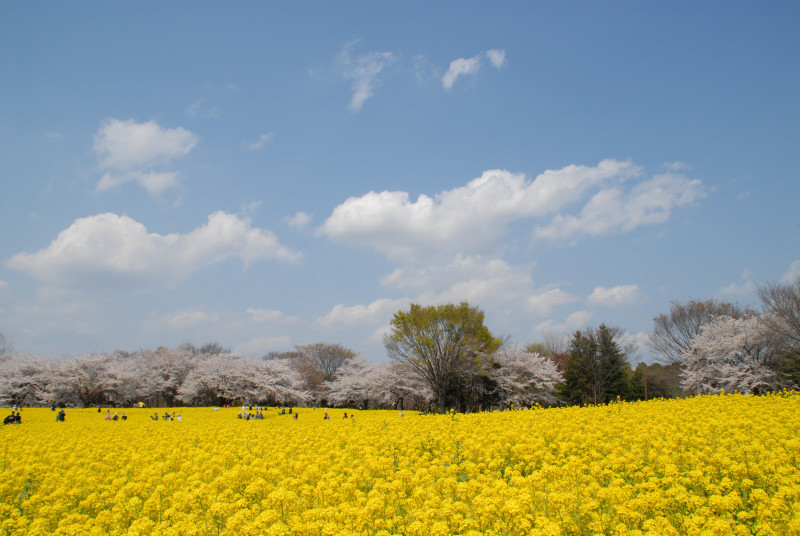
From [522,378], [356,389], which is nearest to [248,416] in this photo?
[356,389]

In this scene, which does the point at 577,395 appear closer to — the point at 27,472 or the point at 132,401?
the point at 27,472

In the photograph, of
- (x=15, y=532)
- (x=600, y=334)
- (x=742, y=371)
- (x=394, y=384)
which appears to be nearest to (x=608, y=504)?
(x=15, y=532)

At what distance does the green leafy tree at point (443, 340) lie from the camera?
42.0 meters

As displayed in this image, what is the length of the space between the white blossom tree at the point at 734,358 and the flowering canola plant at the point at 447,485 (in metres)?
30.9

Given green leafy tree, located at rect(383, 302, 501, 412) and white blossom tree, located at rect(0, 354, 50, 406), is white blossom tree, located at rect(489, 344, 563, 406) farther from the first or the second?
white blossom tree, located at rect(0, 354, 50, 406)

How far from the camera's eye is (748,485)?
673 cm

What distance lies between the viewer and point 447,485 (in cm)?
655

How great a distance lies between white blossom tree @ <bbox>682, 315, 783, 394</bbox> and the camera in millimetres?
37781

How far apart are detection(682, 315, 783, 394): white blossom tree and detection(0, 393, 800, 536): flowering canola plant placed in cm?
3088

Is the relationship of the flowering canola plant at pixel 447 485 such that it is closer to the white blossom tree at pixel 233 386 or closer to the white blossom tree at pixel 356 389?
the white blossom tree at pixel 233 386

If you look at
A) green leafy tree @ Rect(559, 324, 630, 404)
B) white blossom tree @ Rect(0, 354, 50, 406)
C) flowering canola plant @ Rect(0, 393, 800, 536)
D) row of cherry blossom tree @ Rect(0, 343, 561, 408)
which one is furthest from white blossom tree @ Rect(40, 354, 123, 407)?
green leafy tree @ Rect(559, 324, 630, 404)

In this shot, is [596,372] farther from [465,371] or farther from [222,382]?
[222,382]

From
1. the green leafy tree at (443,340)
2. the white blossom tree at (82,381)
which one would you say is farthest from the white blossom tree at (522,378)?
the white blossom tree at (82,381)

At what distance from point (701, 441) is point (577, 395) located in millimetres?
42967
